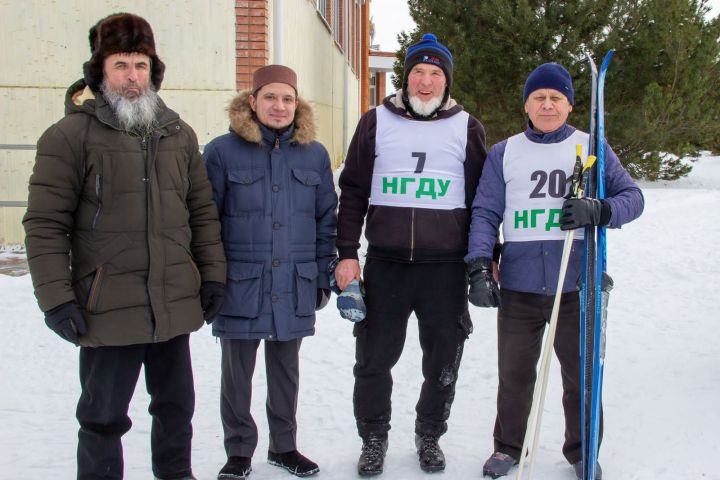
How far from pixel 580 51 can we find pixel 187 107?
6.48 metres

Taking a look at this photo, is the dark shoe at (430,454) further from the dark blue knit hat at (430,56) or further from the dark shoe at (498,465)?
the dark blue knit hat at (430,56)

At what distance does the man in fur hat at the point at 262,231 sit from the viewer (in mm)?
2922

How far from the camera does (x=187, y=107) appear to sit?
24.2ft

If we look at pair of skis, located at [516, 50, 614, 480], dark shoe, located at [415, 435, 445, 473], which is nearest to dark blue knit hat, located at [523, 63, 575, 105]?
pair of skis, located at [516, 50, 614, 480]

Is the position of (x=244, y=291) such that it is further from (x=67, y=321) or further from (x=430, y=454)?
(x=430, y=454)

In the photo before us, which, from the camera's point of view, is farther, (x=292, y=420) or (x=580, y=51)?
(x=580, y=51)

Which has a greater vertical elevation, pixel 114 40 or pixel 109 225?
pixel 114 40

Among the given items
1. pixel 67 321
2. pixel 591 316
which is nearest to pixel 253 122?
pixel 67 321

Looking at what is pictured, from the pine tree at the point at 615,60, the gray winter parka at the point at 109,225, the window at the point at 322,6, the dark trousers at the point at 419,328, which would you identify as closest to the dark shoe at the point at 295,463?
the dark trousers at the point at 419,328

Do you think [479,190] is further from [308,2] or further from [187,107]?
[308,2]

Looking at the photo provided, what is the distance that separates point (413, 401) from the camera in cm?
397

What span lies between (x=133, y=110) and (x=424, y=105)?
1222mm

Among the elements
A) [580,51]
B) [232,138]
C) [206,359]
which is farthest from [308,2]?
[232,138]

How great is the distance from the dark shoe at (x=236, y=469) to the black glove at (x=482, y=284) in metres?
1.21
